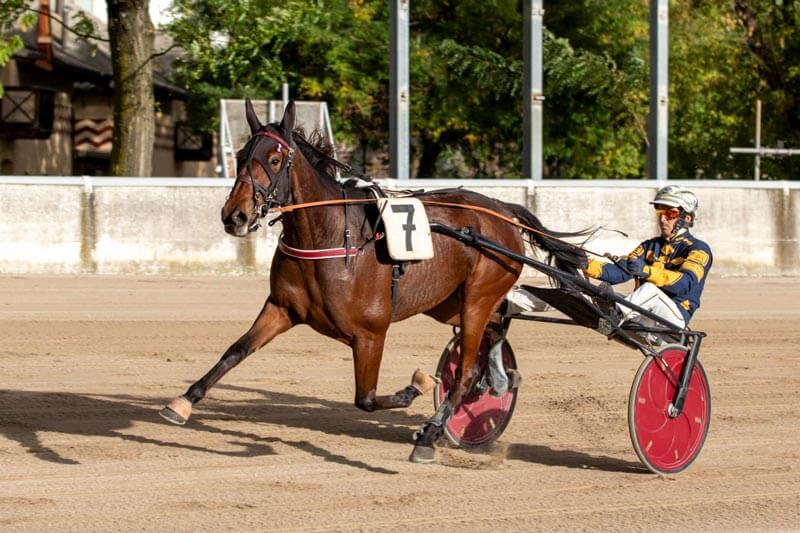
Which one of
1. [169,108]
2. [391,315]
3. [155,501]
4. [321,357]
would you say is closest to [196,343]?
[321,357]

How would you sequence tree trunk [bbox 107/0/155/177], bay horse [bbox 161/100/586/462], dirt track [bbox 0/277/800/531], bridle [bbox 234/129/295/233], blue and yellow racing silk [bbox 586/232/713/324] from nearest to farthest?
1. dirt track [bbox 0/277/800/531]
2. bridle [bbox 234/129/295/233]
3. bay horse [bbox 161/100/586/462]
4. blue and yellow racing silk [bbox 586/232/713/324]
5. tree trunk [bbox 107/0/155/177]

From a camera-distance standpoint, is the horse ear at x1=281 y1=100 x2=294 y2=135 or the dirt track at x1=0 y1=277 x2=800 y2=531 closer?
the dirt track at x1=0 y1=277 x2=800 y2=531

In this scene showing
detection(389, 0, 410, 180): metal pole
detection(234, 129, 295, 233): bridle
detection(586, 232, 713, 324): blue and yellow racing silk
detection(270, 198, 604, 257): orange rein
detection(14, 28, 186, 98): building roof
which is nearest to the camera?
detection(234, 129, 295, 233): bridle

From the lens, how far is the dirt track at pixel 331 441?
584 centimetres

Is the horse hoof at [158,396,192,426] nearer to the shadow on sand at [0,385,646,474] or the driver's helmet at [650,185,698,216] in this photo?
the shadow on sand at [0,385,646,474]

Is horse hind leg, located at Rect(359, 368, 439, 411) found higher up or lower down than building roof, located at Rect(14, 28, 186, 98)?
lower down

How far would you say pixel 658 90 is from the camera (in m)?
18.9

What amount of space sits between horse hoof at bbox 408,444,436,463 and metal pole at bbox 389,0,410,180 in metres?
10.5

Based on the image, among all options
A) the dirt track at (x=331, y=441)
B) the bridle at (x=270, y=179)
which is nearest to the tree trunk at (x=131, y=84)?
the dirt track at (x=331, y=441)

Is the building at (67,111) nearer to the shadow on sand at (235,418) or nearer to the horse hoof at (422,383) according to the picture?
the shadow on sand at (235,418)

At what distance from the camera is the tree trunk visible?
18.1m

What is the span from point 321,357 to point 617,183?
23.9ft

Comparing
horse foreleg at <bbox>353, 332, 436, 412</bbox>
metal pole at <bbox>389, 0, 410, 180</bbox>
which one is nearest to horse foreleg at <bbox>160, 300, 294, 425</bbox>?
horse foreleg at <bbox>353, 332, 436, 412</bbox>

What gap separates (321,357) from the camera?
10.9 m
